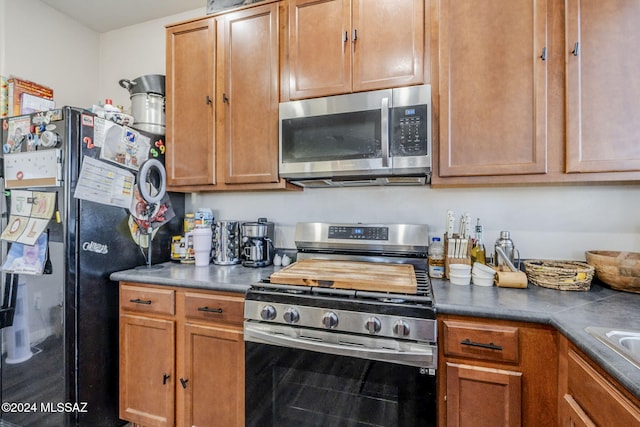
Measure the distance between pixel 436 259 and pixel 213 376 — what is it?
1285mm

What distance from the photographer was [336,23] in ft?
5.30

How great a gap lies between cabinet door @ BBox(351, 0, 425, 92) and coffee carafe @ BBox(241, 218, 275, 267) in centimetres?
101

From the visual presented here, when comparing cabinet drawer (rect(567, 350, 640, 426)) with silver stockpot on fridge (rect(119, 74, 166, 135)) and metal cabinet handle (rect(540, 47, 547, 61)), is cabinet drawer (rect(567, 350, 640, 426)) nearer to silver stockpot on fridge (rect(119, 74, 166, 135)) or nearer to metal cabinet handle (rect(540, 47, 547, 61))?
metal cabinet handle (rect(540, 47, 547, 61))

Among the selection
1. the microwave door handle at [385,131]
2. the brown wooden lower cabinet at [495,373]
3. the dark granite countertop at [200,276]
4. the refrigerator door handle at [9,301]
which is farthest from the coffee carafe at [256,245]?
the refrigerator door handle at [9,301]

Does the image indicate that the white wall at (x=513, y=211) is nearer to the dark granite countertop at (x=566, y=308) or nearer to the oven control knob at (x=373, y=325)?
the dark granite countertop at (x=566, y=308)

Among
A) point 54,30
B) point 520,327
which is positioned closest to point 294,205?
point 520,327

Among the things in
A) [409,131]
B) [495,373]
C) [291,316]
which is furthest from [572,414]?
[409,131]

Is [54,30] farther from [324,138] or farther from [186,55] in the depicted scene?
[324,138]

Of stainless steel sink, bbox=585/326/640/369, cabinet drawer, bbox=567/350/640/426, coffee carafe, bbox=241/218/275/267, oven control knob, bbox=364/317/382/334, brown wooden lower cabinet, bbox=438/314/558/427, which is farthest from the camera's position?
coffee carafe, bbox=241/218/275/267

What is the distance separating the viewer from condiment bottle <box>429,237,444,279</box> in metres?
1.57

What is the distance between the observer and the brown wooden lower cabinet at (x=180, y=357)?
4.70ft

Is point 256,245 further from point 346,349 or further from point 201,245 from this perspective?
point 346,349

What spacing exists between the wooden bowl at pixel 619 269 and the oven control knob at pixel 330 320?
1.27 meters

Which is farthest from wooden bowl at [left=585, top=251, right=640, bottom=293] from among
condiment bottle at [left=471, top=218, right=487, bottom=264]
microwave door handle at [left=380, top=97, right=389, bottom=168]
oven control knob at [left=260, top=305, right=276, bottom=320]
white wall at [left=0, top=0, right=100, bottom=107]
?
white wall at [left=0, top=0, right=100, bottom=107]
